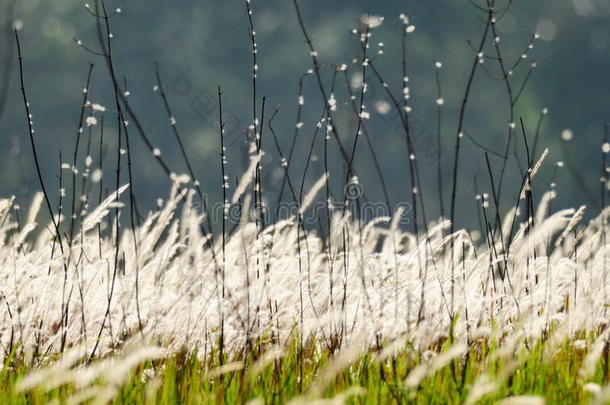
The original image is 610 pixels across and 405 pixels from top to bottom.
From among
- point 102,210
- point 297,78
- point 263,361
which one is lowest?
point 263,361

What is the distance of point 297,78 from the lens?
21516 millimetres

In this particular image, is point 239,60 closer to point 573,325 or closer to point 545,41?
point 545,41

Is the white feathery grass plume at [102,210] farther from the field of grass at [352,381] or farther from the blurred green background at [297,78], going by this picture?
the blurred green background at [297,78]

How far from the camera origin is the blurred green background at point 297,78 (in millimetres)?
20578

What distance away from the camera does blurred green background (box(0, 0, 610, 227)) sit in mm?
20578

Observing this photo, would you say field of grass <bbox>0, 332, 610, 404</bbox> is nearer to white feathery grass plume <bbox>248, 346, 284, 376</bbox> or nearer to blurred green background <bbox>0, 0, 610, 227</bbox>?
white feathery grass plume <bbox>248, 346, 284, 376</bbox>

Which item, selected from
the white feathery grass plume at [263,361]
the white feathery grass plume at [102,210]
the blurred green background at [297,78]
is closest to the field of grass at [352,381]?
the white feathery grass plume at [263,361]

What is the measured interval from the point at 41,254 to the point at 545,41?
66.6 ft

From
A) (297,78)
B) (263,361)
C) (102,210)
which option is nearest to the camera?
(263,361)

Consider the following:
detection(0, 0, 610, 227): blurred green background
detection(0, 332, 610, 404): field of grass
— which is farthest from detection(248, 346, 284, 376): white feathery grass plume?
detection(0, 0, 610, 227): blurred green background

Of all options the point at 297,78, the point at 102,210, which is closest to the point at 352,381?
Answer: the point at 102,210

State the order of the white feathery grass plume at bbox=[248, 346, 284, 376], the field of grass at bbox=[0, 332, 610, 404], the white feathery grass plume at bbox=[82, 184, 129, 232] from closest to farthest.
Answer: the field of grass at bbox=[0, 332, 610, 404], the white feathery grass plume at bbox=[248, 346, 284, 376], the white feathery grass plume at bbox=[82, 184, 129, 232]

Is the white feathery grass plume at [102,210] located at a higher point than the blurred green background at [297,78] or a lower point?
lower

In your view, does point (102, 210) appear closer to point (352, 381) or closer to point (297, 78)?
point (352, 381)
